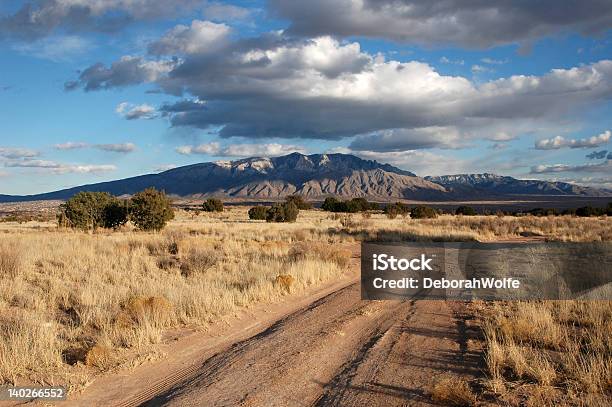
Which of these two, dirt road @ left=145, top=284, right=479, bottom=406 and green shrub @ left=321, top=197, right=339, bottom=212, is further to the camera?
green shrub @ left=321, top=197, right=339, bottom=212

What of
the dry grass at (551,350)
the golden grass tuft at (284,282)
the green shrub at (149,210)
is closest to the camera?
the dry grass at (551,350)

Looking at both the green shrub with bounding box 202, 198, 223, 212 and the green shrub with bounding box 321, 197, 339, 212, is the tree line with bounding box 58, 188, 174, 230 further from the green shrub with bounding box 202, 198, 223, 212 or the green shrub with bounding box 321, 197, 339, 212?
the green shrub with bounding box 321, 197, 339, 212

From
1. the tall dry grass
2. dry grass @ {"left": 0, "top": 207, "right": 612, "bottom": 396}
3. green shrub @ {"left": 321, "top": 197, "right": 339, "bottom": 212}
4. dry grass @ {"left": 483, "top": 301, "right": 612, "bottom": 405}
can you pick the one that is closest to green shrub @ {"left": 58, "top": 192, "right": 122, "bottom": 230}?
the tall dry grass

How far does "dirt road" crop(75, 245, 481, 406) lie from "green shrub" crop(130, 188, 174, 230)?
86.9 feet

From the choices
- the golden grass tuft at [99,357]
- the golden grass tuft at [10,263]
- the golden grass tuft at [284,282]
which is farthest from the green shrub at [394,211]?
the golden grass tuft at [99,357]

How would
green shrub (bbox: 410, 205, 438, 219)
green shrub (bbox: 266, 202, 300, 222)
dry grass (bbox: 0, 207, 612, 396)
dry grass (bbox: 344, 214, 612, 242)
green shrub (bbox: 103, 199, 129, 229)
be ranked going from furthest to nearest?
green shrub (bbox: 410, 205, 438, 219) → green shrub (bbox: 266, 202, 300, 222) → green shrub (bbox: 103, 199, 129, 229) → dry grass (bbox: 344, 214, 612, 242) → dry grass (bbox: 0, 207, 612, 396)

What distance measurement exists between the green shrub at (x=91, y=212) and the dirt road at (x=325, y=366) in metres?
29.1

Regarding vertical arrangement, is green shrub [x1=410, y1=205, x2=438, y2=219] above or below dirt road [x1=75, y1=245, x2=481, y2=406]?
above

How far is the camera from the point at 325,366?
26.3ft

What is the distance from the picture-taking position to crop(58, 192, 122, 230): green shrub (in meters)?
36.0

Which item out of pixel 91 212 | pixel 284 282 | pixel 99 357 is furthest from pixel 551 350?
pixel 91 212

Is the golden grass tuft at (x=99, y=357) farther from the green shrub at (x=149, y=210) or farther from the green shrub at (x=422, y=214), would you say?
the green shrub at (x=422, y=214)

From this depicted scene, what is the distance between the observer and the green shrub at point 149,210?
117 ft

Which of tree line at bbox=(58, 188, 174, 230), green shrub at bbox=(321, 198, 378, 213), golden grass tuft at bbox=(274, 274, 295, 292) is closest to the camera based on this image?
golden grass tuft at bbox=(274, 274, 295, 292)
